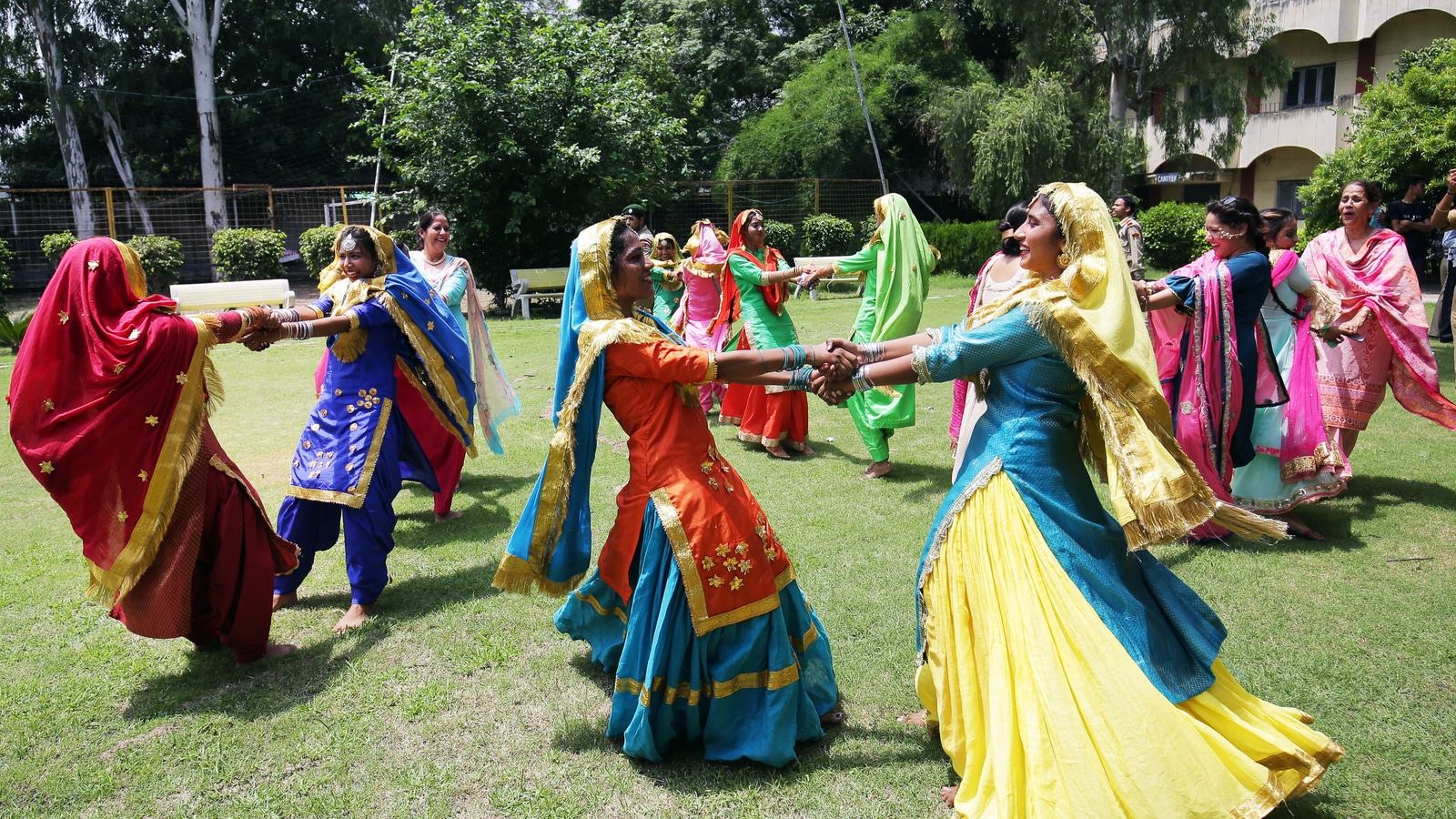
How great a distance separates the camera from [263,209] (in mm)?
23328

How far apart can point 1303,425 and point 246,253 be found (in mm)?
20431

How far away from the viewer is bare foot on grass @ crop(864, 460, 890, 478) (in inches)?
271

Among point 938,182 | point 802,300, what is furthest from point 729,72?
point 802,300

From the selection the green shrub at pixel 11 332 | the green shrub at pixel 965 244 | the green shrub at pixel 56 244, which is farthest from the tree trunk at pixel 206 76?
the green shrub at pixel 965 244

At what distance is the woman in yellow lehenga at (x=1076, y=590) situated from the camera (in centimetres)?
256

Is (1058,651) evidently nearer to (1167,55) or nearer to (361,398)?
(361,398)

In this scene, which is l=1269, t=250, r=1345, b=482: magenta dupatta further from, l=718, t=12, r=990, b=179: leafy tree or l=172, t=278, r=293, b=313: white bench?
l=718, t=12, r=990, b=179: leafy tree

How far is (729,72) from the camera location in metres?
31.8

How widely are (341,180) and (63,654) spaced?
26573mm

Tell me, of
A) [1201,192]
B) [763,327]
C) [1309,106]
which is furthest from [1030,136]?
[763,327]

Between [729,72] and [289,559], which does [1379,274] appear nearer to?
[289,559]

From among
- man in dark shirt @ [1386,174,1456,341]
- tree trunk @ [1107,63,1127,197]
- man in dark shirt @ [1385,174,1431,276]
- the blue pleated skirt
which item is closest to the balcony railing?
tree trunk @ [1107,63,1127,197]

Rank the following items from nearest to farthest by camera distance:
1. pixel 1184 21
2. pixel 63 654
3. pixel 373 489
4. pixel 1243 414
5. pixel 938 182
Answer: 1. pixel 63 654
2. pixel 373 489
3. pixel 1243 414
4. pixel 1184 21
5. pixel 938 182

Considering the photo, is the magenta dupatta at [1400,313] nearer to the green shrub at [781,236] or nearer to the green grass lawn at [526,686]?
the green grass lawn at [526,686]
